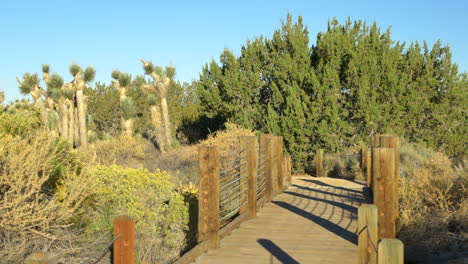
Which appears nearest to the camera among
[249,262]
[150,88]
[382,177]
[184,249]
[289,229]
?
[249,262]

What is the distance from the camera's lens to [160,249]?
27.4 feet

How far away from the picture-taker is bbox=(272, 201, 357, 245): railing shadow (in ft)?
24.5

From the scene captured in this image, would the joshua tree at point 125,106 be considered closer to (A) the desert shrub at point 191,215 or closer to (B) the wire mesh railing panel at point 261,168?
(A) the desert shrub at point 191,215

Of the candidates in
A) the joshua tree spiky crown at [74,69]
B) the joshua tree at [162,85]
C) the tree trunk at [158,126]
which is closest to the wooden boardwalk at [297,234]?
the tree trunk at [158,126]

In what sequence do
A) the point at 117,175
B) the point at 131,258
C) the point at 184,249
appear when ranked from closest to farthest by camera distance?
1. the point at 131,258
2. the point at 184,249
3. the point at 117,175

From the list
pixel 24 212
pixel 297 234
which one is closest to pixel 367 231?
pixel 297 234

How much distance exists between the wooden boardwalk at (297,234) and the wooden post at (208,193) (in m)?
0.25

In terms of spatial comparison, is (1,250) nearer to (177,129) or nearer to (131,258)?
(131,258)

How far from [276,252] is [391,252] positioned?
12.3ft

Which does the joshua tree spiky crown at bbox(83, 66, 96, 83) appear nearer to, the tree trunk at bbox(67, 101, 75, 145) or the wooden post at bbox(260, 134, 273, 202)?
the tree trunk at bbox(67, 101, 75, 145)

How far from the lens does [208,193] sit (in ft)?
21.6

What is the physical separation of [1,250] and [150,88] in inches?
1024

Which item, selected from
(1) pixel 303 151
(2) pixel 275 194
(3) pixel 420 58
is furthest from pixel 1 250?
(3) pixel 420 58

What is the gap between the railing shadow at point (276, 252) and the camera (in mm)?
6105
